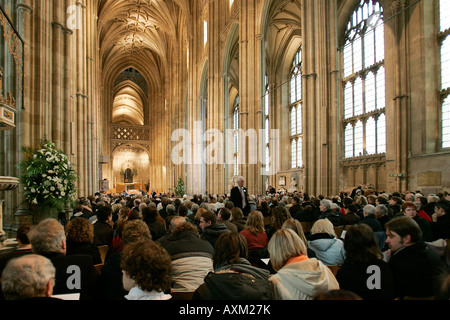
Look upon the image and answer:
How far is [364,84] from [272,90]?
33.8ft

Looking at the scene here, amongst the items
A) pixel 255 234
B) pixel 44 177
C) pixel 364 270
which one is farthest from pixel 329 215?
pixel 44 177

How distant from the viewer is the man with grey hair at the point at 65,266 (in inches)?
101

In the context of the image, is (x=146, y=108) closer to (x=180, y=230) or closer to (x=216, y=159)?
(x=216, y=159)

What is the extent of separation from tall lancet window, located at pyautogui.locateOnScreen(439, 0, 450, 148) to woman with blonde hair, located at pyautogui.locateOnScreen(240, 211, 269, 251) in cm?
1428

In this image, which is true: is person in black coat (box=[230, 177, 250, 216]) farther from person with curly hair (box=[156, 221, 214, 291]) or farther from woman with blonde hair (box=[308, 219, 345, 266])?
person with curly hair (box=[156, 221, 214, 291])

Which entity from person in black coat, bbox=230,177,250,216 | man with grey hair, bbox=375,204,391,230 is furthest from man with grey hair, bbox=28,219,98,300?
person in black coat, bbox=230,177,250,216

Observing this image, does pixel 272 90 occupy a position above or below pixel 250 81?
above

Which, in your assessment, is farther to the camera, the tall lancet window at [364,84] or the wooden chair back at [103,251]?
the tall lancet window at [364,84]

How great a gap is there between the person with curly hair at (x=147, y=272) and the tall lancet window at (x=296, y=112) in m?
26.2

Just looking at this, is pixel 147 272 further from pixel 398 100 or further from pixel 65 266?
pixel 398 100

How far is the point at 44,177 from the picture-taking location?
6.94 meters

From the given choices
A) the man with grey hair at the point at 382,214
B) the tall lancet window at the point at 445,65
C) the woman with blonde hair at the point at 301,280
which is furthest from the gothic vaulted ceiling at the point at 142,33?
the woman with blonde hair at the point at 301,280

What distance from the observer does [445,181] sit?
13867 mm

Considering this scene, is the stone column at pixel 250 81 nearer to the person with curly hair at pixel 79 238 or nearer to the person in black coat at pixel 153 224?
the person in black coat at pixel 153 224
